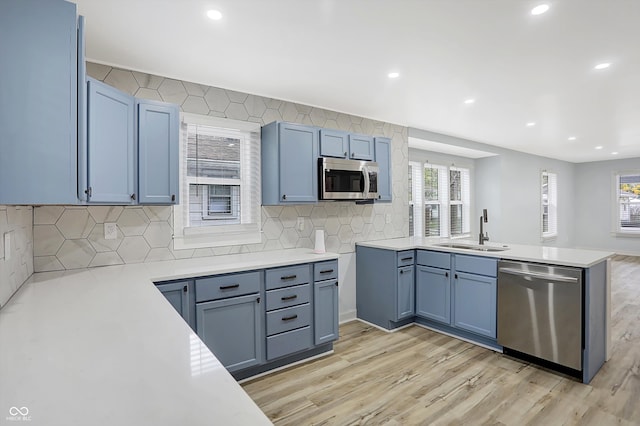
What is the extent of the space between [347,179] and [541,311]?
2.07 metres

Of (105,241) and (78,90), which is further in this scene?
(105,241)

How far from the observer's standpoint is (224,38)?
7.41ft

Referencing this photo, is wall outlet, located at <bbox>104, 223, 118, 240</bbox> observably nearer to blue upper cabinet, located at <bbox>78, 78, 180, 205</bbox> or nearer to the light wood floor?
blue upper cabinet, located at <bbox>78, 78, 180, 205</bbox>

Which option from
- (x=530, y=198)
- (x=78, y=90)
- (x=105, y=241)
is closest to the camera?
(x=78, y=90)

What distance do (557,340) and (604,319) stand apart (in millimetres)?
508

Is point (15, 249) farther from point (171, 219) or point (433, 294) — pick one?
point (433, 294)

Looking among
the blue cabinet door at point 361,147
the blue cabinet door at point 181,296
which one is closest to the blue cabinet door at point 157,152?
the blue cabinet door at point 181,296

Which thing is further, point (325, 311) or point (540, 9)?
point (325, 311)

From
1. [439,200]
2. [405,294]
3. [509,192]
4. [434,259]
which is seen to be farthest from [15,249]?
[509,192]

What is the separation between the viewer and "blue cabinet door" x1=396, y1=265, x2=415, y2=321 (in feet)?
11.9

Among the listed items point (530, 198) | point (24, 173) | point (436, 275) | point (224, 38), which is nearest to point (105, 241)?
point (24, 173)

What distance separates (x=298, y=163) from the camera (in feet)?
10.7

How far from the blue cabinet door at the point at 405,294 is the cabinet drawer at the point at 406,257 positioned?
0.05 metres

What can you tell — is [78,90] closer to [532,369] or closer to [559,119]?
[532,369]
